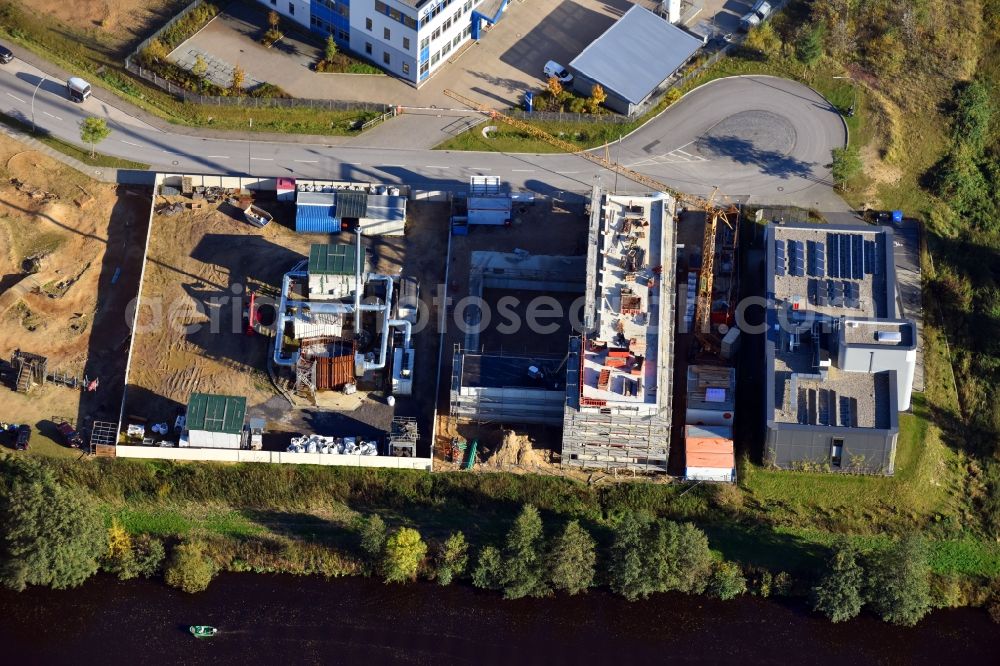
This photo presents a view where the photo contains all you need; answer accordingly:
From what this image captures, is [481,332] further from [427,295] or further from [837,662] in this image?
[837,662]

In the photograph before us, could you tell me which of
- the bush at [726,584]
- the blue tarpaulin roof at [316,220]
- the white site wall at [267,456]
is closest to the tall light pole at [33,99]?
the blue tarpaulin roof at [316,220]

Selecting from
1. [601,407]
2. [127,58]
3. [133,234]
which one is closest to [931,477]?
[601,407]

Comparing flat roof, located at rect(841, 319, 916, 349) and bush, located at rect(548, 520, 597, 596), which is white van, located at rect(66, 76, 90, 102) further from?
flat roof, located at rect(841, 319, 916, 349)

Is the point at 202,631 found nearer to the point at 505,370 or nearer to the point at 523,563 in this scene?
the point at 523,563

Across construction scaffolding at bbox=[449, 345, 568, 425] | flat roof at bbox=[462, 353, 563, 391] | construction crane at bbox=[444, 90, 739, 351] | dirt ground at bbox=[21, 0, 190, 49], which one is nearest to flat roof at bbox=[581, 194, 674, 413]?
construction crane at bbox=[444, 90, 739, 351]

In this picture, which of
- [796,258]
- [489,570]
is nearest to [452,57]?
[796,258]

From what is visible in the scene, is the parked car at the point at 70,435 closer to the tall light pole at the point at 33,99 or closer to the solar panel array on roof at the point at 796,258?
the tall light pole at the point at 33,99

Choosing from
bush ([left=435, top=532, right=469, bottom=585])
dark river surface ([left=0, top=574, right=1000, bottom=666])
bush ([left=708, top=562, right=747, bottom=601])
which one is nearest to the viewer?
dark river surface ([left=0, top=574, right=1000, bottom=666])
